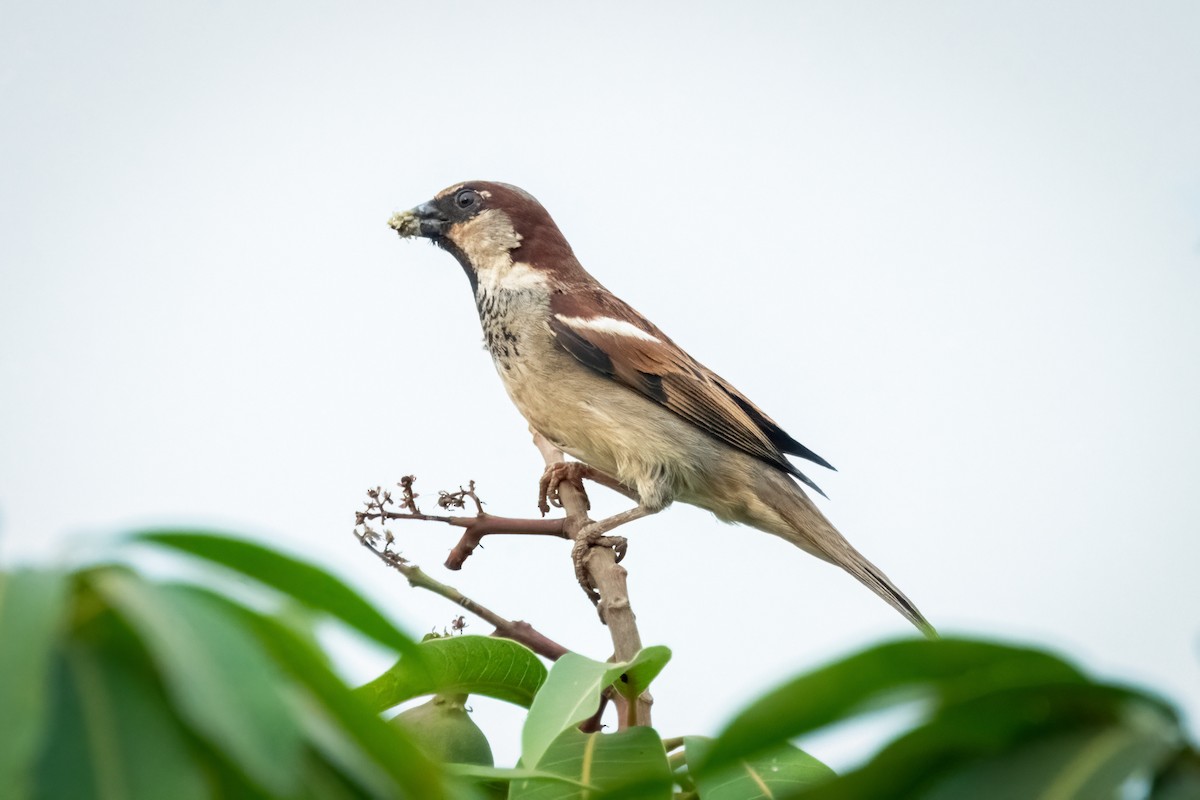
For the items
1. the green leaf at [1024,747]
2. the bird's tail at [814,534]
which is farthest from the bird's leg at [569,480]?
the green leaf at [1024,747]

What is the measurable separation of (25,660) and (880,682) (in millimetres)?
451

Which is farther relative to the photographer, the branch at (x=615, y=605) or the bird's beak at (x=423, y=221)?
the bird's beak at (x=423, y=221)

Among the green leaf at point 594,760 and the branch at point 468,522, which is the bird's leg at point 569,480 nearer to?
the branch at point 468,522

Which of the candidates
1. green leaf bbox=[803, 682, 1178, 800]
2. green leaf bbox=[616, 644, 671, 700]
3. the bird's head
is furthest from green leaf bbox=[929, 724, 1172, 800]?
the bird's head

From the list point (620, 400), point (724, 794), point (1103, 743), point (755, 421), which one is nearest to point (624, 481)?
point (620, 400)

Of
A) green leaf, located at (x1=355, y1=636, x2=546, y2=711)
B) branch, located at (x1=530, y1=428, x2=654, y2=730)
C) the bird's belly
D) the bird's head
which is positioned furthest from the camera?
the bird's head

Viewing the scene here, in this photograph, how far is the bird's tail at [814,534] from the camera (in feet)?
15.5

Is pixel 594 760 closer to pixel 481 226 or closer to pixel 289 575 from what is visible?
pixel 289 575

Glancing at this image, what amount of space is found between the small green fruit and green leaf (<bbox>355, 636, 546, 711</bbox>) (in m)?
0.03

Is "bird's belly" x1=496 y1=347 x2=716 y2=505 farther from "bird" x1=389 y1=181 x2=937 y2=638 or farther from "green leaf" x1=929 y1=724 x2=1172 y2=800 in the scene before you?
"green leaf" x1=929 y1=724 x2=1172 y2=800

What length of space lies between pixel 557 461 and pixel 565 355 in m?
0.71

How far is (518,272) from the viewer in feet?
18.5

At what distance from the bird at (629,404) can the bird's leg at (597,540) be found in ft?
0.08

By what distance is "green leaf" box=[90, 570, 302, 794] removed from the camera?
59 centimetres
